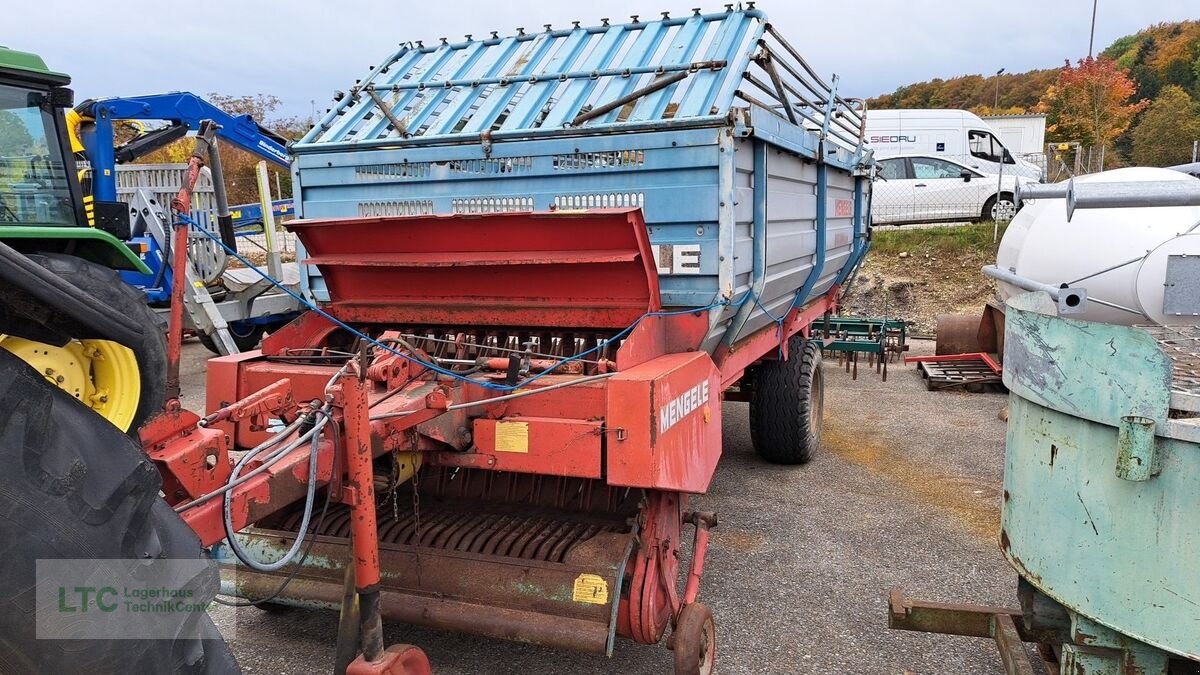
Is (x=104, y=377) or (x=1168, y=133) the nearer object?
(x=104, y=377)

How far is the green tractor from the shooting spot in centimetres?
221

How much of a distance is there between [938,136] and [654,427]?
1736 centimetres

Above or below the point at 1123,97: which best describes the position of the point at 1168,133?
below

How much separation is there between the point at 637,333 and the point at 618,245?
15.9 inches

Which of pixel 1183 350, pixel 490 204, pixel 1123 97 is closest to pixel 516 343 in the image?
pixel 490 204

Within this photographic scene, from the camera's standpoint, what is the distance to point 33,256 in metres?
2.18

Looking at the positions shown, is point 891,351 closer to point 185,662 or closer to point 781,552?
point 781,552

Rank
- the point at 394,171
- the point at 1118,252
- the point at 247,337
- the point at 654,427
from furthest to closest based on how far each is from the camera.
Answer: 1. the point at 247,337
2. the point at 1118,252
3. the point at 394,171
4. the point at 654,427

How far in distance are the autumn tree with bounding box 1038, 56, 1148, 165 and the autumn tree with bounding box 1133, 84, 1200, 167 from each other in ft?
5.21

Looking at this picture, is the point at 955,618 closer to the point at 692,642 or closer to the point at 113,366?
the point at 692,642

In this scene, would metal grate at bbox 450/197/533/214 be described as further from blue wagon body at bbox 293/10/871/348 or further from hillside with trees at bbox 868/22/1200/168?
hillside with trees at bbox 868/22/1200/168

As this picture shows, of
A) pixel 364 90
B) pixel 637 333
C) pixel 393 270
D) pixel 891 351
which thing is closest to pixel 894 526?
pixel 637 333

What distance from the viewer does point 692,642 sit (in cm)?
285

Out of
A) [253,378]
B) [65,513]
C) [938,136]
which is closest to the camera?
[65,513]
